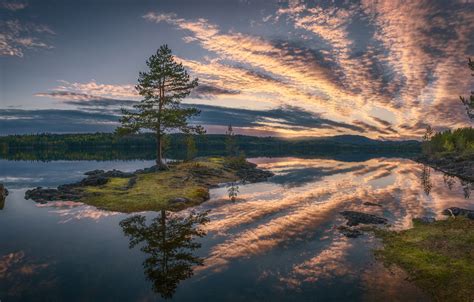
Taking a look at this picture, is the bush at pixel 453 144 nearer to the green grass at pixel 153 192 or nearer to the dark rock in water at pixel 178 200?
the green grass at pixel 153 192

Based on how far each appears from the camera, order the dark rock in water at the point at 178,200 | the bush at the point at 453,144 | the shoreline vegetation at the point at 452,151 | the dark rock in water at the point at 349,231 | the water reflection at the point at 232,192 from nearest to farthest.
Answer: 1. the dark rock in water at the point at 349,231
2. the dark rock in water at the point at 178,200
3. the water reflection at the point at 232,192
4. the shoreline vegetation at the point at 452,151
5. the bush at the point at 453,144

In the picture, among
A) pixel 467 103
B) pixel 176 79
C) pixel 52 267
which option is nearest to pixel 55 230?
pixel 52 267

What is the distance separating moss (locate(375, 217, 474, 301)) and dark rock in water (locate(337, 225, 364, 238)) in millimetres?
1563

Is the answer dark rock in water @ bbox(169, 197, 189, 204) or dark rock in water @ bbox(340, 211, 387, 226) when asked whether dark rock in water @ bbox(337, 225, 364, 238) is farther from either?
dark rock in water @ bbox(169, 197, 189, 204)

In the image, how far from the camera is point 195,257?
2117 cm

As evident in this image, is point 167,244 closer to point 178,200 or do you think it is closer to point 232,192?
point 178,200

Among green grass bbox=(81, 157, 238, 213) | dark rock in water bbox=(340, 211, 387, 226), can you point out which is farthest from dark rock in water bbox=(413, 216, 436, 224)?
green grass bbox=(81, 157, 238, 213)

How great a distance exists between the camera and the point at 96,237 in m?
25.4

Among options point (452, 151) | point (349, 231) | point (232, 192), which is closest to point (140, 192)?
point (232, 192)

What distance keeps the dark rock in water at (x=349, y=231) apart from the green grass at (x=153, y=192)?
684 inches

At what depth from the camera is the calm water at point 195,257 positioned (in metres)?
16.4

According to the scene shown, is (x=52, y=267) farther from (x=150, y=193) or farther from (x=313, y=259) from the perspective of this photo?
(x=150, y=193)

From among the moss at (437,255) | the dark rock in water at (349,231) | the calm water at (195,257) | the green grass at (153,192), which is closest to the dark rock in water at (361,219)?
the calm water at (195,257)

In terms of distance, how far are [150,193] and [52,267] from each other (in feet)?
70.0
